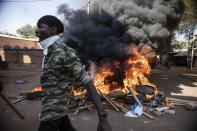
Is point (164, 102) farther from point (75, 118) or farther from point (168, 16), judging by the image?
point (168, 16)

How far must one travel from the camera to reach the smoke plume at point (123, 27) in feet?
26.3

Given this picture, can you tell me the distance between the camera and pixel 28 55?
22.3 meters

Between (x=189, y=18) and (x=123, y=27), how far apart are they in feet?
31.5

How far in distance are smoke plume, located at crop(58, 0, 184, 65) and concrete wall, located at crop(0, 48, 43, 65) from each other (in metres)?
15.5

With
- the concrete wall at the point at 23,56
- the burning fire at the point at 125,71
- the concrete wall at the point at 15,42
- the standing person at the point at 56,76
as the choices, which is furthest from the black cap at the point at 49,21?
the concrete wall at the point at 15,42

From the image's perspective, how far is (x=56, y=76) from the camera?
1479mm

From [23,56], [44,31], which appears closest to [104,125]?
[44,31]

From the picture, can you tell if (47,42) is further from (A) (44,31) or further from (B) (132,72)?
(B) (132,72)

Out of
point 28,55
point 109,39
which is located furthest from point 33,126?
point 28,55

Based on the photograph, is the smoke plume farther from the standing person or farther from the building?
the building

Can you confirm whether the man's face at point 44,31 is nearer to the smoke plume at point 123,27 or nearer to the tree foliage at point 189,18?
the smoke plume at point 123,27

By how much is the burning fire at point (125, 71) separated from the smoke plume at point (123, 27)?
0.51 meters

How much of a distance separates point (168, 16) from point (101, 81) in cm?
632

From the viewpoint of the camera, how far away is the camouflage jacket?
1.42 m
